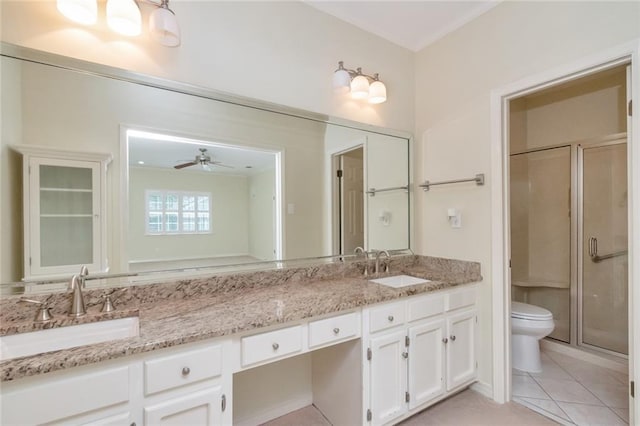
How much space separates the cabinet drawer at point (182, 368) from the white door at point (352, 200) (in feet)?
4.01

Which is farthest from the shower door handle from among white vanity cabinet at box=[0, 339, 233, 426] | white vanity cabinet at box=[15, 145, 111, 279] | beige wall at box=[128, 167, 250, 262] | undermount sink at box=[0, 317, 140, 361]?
white vanity cabinet at box=[15, 145, 111, 279]

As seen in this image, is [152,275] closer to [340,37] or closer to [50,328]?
[50,328]

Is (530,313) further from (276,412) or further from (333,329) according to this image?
(276,412)

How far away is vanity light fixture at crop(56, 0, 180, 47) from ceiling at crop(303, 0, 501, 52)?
3.15 feet

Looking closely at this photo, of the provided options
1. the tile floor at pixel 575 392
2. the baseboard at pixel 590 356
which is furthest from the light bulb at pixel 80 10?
the baseboard at pixel 590 356

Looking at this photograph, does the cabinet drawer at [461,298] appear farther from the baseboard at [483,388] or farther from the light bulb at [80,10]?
the light bulb at [80,10]

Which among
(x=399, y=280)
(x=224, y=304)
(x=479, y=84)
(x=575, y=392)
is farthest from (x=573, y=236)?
(x=224, y=304)

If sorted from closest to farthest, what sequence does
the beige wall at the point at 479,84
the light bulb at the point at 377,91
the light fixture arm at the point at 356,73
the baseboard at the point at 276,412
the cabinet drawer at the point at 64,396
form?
the cabinet drawer at the point at 64,396 → the beige wall at the point at 479,84 → the baseboard at the point at 276,412 → the light fixture arm at the point at 356,73 → the light bulb at the point at 377,91

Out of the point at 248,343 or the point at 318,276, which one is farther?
the point at 318,276

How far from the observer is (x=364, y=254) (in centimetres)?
223

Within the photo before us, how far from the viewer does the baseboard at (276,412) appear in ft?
5.68

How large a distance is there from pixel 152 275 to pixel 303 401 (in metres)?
1.24

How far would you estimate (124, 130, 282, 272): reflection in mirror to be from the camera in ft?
4.85

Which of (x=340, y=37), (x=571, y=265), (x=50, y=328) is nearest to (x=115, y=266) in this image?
(x=50, y=328)
